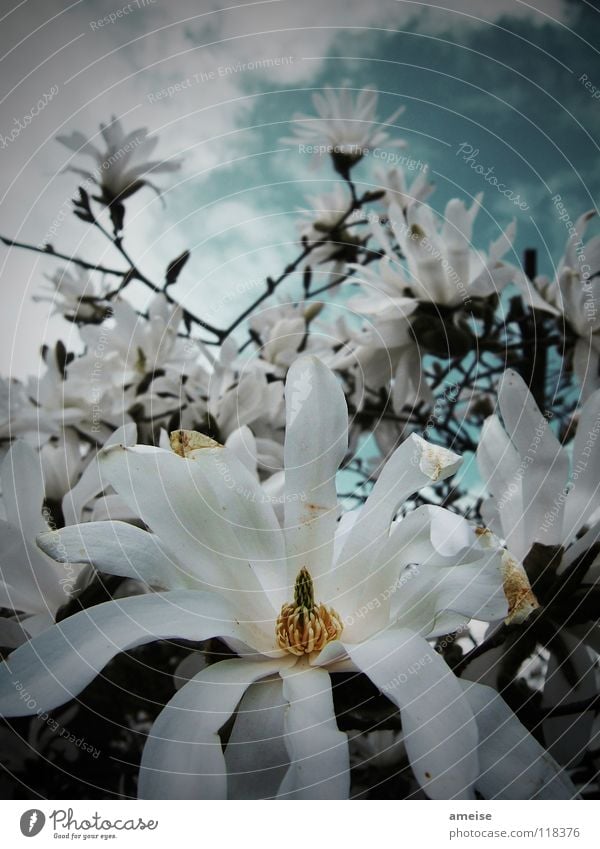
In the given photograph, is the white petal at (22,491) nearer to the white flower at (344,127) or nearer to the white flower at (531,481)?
the white flower at (531,481)

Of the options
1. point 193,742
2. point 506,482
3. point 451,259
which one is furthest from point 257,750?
point 451,259

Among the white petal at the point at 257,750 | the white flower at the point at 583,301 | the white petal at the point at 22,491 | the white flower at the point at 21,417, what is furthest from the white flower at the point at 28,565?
the white flower at the point at 583,301

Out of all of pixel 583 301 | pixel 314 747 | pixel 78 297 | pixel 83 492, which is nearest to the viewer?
pixel 314 747

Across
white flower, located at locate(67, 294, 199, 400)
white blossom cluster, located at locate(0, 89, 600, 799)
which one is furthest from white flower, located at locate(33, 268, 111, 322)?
white blossom cluster, located at locate(0, 89, 600, 799)

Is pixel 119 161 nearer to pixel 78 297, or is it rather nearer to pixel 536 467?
pixel 78 297

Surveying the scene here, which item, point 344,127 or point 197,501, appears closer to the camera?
point 197,501

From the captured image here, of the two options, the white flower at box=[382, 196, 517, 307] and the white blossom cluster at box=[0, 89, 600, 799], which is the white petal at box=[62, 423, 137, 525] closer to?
the white blossom cluster at box=[0, 89, 600, 799]

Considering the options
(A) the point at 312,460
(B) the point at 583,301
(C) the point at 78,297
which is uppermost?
(C) the point at 78,297
